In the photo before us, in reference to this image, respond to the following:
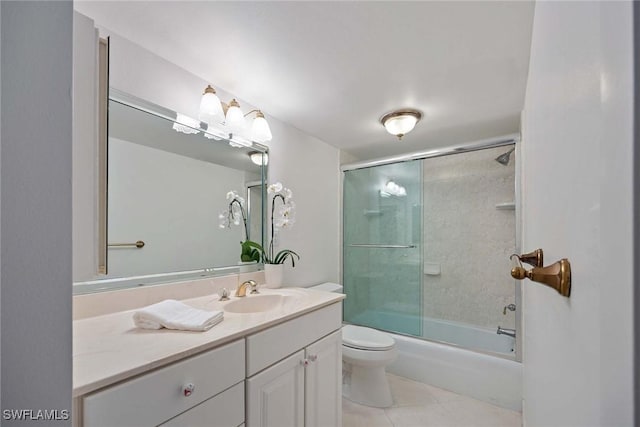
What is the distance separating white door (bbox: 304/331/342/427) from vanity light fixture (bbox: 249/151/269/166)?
1.24 metres

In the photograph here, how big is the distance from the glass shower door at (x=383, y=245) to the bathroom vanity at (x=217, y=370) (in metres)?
1.30

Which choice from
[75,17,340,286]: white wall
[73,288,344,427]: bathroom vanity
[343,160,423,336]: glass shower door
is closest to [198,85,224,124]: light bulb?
[75,17,340,286]: white wall

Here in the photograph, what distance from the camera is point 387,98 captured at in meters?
1.84

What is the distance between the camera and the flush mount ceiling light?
203cm

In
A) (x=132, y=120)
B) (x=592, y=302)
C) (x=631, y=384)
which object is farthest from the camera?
(x=132, y=120)

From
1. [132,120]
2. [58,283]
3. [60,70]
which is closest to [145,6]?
[132,120]

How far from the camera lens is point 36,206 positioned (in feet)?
1.07

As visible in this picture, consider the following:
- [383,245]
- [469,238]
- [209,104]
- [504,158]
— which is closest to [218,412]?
[209,104]

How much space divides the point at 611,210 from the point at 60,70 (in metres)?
0.62

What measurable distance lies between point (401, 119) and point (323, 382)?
5.84 feet

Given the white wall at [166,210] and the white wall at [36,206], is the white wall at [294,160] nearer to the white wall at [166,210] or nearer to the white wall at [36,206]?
the white wall at [166,210]

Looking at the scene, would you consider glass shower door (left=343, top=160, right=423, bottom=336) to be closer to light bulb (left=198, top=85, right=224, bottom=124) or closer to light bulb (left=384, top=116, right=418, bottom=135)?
light bulb (left=384, top=116, right=418, bottom=135)

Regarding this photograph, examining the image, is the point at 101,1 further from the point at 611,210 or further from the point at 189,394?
the point at 611,210

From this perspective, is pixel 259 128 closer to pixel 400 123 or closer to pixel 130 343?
pixel 400 123
